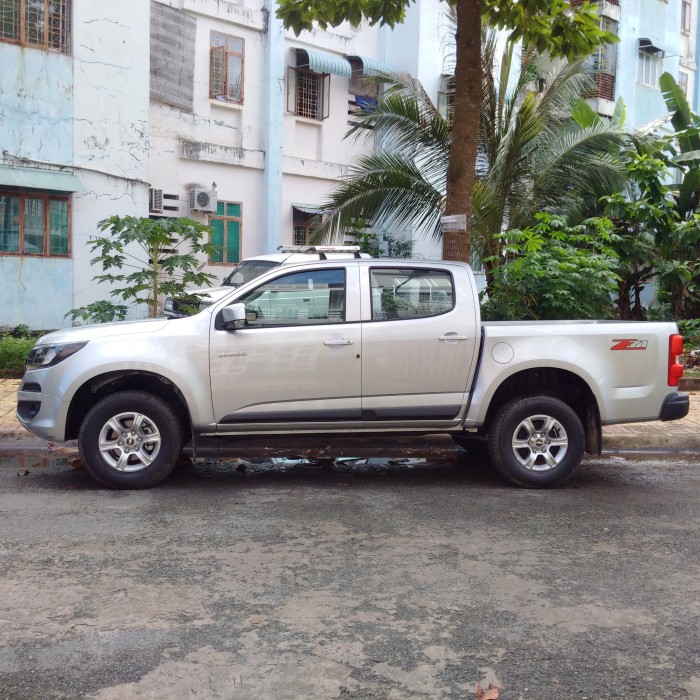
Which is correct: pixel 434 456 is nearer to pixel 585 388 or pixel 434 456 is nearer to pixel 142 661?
pixel 585 388

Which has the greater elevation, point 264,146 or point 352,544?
point 264,146

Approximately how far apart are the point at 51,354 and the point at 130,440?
929mm

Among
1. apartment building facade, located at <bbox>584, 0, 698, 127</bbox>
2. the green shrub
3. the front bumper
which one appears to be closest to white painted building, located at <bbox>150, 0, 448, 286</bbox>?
the green shrub

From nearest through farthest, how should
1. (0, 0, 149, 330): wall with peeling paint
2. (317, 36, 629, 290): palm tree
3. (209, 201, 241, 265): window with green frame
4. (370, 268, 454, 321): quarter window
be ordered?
(370, 268, 454, 321): quarter window, (317, 36, 629, 290): palm tree, (0, 0, 149, 330): wall with peeling paint, (209, 201, 241, 265): window with green frame

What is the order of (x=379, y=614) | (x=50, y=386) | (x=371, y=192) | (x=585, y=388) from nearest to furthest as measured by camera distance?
(x=379, y=614) < (x=50, y=386) < (x=585, y=388) < (x=371, y=192)

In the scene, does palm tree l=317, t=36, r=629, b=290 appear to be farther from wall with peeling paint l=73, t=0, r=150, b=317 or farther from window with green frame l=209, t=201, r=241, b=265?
window with green frame l=209, t=201, r=241, b=265

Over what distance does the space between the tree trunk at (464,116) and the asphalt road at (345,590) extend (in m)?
3.68

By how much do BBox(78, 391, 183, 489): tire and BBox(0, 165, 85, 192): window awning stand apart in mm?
9300

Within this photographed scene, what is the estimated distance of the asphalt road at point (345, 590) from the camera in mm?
3609

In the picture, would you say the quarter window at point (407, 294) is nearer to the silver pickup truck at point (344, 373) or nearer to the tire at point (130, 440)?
the silver pickup truck at point (344, 373)

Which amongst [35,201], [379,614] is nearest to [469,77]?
[379,614]

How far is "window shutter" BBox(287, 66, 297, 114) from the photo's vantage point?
20.5 metres

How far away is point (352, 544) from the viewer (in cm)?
548

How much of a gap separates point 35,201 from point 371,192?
6.00 metres
